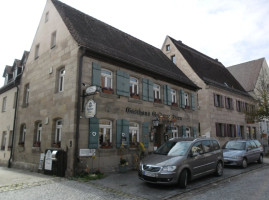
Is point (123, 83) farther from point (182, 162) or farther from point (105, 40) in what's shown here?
point (182, 162)

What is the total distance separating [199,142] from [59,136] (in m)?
6.88

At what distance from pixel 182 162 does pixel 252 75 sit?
30.3m

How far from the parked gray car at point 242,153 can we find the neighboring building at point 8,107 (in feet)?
45.7

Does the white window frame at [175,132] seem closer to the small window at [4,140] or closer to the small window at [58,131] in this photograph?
the small window at [58,131]

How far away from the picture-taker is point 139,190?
25.1 feet

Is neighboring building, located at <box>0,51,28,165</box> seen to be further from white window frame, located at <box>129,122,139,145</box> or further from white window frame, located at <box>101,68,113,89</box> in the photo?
white window frame, located at <box>129,122,139,145</box>

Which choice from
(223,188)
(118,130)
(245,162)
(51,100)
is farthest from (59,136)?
(245,162)

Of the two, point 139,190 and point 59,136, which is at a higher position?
point 59,136

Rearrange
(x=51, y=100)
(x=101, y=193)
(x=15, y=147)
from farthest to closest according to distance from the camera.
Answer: (x=15, y=147)
(x=51, y=100)
(x=101, y=193)

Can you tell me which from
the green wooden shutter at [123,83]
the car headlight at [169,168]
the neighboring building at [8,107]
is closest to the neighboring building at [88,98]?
the green wooden shutter at [123,83]

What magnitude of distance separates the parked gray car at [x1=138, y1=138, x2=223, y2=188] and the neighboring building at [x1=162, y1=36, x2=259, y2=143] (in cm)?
1112

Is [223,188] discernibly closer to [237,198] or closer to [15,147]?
[237,198]

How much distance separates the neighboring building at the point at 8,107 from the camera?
17055 mm

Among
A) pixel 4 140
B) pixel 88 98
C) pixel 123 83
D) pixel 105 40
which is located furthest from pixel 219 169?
pixel 4 140
